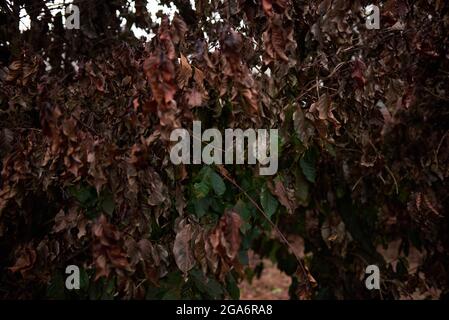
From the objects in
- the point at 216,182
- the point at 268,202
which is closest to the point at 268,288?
the point at 268,202

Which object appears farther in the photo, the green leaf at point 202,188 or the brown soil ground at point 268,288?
the brown soil ground at point 268,288

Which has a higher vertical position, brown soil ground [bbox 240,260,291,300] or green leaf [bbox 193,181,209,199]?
green leaf [bbox 193,181,209,199]

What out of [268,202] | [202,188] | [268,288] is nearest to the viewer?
[202,188]

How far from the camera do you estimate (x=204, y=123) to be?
2.17 meters

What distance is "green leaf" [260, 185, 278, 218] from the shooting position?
2150 mm

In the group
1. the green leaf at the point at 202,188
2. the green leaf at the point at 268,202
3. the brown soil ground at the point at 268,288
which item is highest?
the green leaf at the point at 202,188

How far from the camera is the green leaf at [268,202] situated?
2.15 meters

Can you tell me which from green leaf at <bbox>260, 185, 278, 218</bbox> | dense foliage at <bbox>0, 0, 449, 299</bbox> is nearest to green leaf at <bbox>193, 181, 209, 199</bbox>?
dense foliage at <bbox>0, 0, 449, 299</bbox>

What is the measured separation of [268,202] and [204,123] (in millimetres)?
393

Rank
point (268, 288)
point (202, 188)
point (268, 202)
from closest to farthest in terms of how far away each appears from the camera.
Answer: point (202, 188)
point (268, 202)
point (268, 288)

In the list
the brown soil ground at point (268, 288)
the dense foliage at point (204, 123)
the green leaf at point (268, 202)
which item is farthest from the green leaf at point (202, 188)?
the brown soil ground at point (268, 288)

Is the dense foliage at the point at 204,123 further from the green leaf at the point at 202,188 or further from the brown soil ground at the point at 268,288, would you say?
the brown soil ground at the point at 268,288

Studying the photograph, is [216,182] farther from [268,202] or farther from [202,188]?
[268,202]

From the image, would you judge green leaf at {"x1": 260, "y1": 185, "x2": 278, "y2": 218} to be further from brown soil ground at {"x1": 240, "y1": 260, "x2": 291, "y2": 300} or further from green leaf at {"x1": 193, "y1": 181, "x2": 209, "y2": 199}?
brown soil ground at {"x1": 240, "y1": 260, "x2": 291, "y2": 300}
